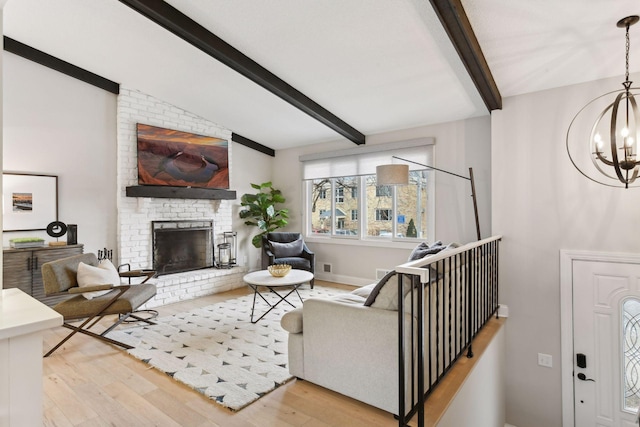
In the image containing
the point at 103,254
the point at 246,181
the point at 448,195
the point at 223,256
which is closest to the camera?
the point at 103,254

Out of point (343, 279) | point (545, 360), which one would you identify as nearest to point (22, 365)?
point (545, 360)

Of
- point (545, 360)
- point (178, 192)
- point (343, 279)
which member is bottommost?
point (545, 360)

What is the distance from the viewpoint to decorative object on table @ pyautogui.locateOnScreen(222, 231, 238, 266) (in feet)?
19.1

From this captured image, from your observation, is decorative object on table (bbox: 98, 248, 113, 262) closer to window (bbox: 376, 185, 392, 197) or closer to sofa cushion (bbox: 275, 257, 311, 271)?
sofa cushion (bbox: 275, 257, 311, 271)

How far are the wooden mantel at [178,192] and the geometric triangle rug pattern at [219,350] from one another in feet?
5.65

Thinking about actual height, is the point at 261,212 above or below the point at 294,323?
above

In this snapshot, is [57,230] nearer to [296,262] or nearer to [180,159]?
[180,159]

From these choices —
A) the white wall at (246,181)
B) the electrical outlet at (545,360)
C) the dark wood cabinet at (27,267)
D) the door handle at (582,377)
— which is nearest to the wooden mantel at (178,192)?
the white wall at (246,181)

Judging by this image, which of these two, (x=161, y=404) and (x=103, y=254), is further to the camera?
(x=103, y=254)

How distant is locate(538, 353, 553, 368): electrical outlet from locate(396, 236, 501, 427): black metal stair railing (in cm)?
74

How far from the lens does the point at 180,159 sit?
5.16 metres

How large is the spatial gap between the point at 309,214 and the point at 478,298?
369 centimetres

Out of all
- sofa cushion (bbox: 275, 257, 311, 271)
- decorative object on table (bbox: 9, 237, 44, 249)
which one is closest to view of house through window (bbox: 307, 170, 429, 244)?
sofa cushion (bbox: 275, 257, 311, 271)

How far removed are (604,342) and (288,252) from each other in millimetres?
3966
